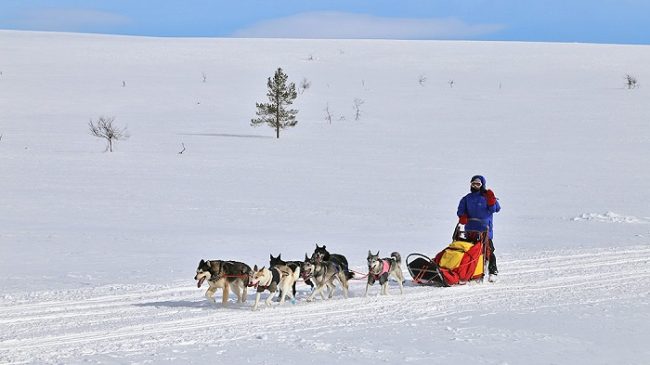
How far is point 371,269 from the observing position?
9.15m

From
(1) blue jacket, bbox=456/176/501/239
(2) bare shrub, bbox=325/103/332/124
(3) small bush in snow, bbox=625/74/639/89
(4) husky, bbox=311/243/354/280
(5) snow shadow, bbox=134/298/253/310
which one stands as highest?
(3) small bush in snow, bbox=625/74/639/89

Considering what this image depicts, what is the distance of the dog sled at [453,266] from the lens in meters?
9.95

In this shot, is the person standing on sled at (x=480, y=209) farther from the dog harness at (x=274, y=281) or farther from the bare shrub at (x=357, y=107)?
the bare shrub at (x=357, y=107)

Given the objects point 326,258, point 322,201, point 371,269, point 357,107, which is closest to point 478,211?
point 371,269

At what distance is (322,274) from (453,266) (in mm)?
1913

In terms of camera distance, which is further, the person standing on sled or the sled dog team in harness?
the person standing on sled

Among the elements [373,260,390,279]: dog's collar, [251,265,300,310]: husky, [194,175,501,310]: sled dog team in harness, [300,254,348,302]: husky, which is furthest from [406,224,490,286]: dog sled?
[251,265,300,310]: husky

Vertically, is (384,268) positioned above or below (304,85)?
below

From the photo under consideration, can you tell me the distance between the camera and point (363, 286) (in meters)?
10.2

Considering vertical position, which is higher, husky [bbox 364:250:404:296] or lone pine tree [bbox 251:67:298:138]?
lone pine tree [bbox 251:67:298:138]

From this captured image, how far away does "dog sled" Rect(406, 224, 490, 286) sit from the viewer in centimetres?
995

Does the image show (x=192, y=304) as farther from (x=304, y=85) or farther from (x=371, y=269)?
(x=304, y=85)

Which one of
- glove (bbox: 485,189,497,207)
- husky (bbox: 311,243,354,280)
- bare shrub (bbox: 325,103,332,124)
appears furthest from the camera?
bare shrub (bbox: 325,103,332,124)

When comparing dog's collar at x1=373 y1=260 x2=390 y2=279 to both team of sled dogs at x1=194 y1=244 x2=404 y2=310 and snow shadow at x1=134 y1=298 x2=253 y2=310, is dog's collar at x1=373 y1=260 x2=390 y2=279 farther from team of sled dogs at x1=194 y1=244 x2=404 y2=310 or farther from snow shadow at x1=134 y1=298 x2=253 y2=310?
snow shadow at x1=134 y1=298 x2=253 y2=310
